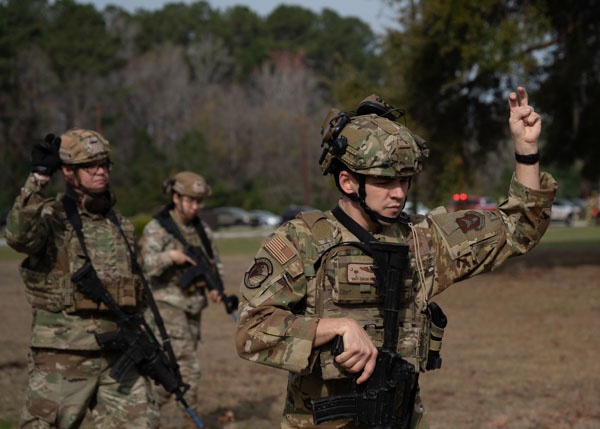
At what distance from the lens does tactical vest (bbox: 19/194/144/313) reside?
208 inches

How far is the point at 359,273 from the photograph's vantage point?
3268 millimetres

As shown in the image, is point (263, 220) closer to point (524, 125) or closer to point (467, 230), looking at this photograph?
point (467, 230)

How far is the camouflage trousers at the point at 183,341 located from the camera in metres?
7.46

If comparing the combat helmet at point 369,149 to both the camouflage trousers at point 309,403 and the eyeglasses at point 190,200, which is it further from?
the eyeglasses at point 190,200

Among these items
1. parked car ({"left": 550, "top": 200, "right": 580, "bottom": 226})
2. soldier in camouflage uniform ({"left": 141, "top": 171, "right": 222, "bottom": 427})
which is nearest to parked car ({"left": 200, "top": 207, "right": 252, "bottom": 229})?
parked car ({"left": 550, "top": 200, "right": 580, "bottom": 226})

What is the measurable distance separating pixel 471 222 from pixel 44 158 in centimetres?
254

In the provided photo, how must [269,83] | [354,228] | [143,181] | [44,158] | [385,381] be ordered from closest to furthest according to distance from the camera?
[385,381] → [354,228] → [44,158] → [143,181] → [269,83]

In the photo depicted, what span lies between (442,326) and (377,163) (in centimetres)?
72

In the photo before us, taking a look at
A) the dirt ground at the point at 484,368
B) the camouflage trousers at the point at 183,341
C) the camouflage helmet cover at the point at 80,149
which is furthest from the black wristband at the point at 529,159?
the camouflage trousers at the point at 183,341

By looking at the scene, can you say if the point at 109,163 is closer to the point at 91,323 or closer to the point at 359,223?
the point at 91,323

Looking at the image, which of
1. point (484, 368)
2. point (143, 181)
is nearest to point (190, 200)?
point (484, 368)

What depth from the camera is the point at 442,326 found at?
346cm

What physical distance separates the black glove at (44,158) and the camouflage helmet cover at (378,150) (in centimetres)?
204

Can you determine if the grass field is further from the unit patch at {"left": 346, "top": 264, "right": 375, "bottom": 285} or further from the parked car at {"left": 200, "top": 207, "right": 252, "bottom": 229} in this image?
the unit patch at {"left": 346, "top": 264, "right": 375, "bottom": 285}
